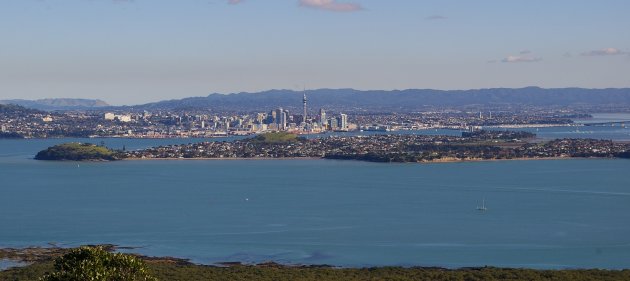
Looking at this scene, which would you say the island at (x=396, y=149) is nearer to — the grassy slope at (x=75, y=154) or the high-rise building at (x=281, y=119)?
the grassy slope at (x=75, y=154)

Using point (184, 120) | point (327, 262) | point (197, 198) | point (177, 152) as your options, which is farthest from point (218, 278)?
point (184, 120)

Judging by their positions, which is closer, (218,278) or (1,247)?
(218,278)

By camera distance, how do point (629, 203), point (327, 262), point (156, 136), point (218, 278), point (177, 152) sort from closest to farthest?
point (218, 278) < point (327, 262) < point (629, 203) < point (177, 152) < point (156, 136)

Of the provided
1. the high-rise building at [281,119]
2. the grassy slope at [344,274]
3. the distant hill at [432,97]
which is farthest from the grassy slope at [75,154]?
the distant hill at [432,97]

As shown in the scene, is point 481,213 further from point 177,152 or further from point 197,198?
point 177,152

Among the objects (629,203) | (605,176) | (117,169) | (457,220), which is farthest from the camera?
(117,169)

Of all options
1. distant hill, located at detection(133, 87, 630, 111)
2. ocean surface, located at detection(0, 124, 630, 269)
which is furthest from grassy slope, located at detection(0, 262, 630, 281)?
distant hill, located at detection(133, 87, 630, 111)

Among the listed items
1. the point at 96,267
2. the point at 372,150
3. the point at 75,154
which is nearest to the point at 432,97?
the point at 372,150

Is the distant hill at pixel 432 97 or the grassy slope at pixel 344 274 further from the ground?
the grassy slope at pixel 344 274
